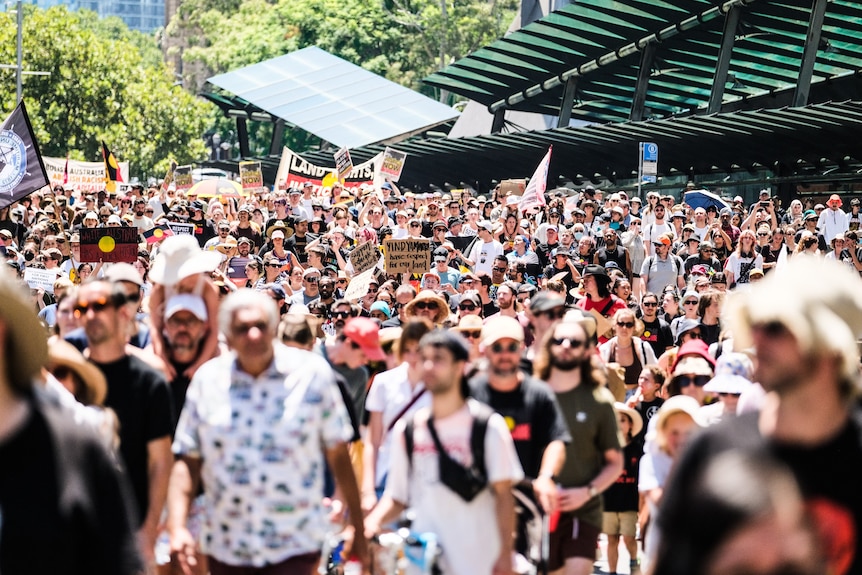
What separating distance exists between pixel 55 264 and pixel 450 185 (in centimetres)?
2786

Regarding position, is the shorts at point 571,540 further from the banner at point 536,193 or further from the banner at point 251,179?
the banner at point 251,179

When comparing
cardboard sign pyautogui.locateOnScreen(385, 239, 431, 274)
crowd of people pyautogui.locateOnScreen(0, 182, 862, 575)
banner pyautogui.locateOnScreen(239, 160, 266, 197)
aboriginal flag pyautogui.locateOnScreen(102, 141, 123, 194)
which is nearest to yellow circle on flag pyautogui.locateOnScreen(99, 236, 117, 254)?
cardboard sign pyautogui.locateOnScreen(385, 239, 431, 274)

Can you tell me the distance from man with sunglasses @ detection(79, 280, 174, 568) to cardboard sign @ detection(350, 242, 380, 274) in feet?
33.2

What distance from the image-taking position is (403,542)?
6.08 m

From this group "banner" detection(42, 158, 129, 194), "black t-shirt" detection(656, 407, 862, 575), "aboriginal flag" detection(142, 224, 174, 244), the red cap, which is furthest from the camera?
"banner" detection(42, 158, 129, 194)

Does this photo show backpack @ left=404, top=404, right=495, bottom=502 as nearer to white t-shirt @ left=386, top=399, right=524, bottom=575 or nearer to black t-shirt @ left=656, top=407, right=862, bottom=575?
white t-shirt @ left=386, top=399, right=524, bottom=575

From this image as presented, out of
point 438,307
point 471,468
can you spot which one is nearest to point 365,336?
point 438,307

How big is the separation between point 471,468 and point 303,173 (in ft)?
81.3

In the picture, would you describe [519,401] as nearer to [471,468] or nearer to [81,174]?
[471,468]

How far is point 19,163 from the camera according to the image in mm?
17656

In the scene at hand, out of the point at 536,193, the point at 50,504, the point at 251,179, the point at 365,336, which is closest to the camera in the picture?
the point at 50,504

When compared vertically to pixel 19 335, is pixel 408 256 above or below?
below

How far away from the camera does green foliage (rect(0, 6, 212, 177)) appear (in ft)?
208

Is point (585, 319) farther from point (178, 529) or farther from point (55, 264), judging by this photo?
point (55, 264)
